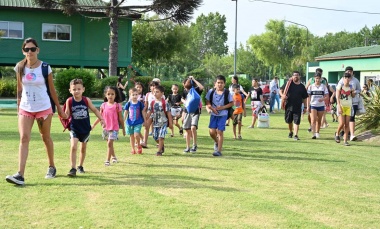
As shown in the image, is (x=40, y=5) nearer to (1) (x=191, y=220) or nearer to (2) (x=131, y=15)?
(2) (x=131, y=15)

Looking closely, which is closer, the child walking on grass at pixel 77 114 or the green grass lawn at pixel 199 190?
the green grass lawn at pixel 199 190

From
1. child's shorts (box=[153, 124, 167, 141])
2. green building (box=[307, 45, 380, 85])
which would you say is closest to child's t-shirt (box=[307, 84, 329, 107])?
child's shorts (box=[153, 124, 167, 141])

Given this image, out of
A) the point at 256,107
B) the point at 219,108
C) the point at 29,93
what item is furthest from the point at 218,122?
the point at 256,107

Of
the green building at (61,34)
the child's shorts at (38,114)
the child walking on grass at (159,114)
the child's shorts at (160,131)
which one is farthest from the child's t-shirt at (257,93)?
the green building at (61,34)

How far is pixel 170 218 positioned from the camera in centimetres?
550

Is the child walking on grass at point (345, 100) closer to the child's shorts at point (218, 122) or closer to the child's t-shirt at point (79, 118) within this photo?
the child's shorts at point (218, 122)

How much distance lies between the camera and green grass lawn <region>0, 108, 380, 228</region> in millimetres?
5461

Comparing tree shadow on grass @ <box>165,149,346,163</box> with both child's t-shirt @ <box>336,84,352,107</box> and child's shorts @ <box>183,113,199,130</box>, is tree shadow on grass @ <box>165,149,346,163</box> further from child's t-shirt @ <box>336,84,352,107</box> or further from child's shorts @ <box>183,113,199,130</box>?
child's t-shirt @ <box>336,84,352,107</box>

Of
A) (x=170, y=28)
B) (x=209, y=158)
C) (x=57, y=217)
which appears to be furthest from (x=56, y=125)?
(x=170, y=28)

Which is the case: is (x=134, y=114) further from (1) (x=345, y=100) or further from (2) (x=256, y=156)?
(1) (x=345, y=100)

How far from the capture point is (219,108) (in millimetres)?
10445

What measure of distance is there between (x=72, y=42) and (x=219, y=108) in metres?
26.6

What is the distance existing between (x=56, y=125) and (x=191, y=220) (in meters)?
11.8

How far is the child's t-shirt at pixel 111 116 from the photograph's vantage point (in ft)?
30.4
